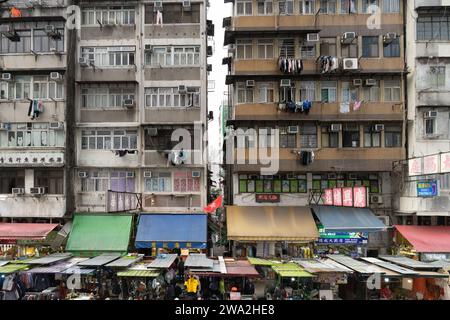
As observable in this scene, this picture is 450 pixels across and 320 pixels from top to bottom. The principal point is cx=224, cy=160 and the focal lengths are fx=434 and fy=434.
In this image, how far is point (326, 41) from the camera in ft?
74.2

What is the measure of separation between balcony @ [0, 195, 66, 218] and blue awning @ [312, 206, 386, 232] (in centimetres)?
1311

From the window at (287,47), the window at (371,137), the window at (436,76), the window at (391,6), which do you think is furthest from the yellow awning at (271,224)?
the window at (391,6)

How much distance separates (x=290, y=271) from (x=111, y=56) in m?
15.0

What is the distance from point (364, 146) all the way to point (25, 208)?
17703 millimetres

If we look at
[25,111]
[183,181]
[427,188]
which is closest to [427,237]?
[427,188]

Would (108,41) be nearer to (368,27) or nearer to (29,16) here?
(29,16)

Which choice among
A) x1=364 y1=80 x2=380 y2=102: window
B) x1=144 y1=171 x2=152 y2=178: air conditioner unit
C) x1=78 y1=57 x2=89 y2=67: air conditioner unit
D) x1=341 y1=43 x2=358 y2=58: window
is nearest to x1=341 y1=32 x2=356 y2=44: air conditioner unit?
x1=341 y1=43 x2=358 y2=58: window

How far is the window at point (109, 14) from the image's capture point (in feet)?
77.0

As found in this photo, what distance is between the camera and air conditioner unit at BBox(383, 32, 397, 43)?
2194 centimetres

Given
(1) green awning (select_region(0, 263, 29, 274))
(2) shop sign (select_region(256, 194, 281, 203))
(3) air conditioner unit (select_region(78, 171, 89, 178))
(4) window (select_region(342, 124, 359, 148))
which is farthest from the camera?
(3) air conditioner unit (select_region(78, 171, 89, 178))

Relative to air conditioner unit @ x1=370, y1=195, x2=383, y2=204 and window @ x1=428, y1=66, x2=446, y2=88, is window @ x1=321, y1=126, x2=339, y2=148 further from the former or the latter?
window @ x1=428, y1=66, x2=446, y2=88

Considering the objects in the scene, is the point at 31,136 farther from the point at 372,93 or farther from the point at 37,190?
the point at 372,93

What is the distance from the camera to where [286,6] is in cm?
2250

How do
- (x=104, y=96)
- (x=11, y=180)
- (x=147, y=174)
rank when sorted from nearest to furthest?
1. (x=11, y=180)
2. (x=147, y=174)
3. (x=104, y=96)
